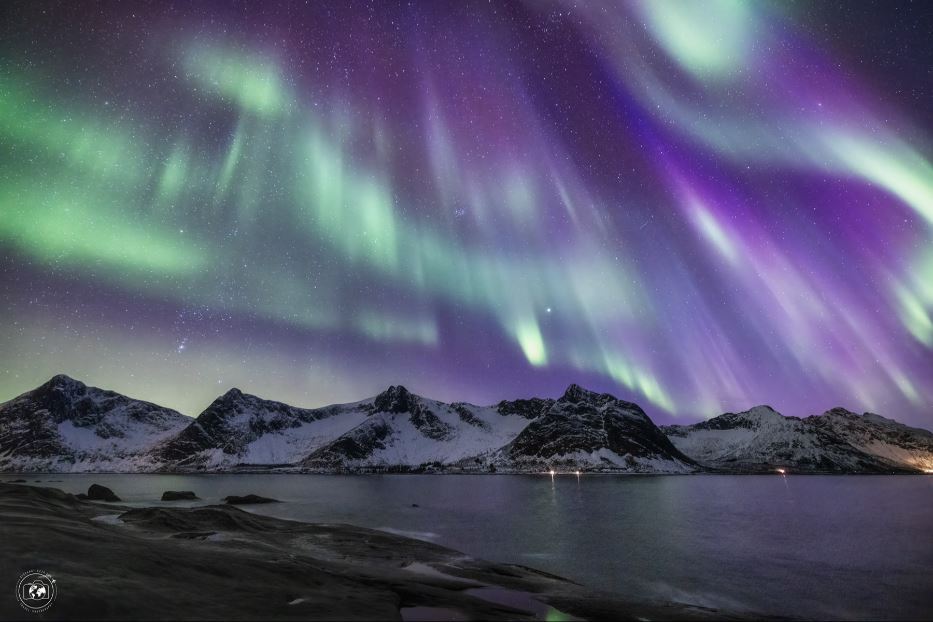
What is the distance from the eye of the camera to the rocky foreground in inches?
575

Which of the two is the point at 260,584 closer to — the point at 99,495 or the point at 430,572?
the point at 430,572

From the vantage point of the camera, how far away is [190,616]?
14.2 metres

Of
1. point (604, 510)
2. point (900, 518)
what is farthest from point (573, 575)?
point (900, 518)

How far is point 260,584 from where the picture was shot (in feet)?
63.7

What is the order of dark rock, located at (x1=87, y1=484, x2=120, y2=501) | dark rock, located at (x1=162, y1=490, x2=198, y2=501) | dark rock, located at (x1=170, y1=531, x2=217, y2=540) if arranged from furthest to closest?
dark rock, located at (x1=162, y1=490, x2=198, y2=501), dark rock, located at (x1=87, y1=484, x2=120, y2=501), dark rock, located at (x1=170, y1=531, x2=217, y2=540)

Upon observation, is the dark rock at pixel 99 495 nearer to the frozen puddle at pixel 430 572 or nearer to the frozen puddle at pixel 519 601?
the frozen puddle at pixel 430 572

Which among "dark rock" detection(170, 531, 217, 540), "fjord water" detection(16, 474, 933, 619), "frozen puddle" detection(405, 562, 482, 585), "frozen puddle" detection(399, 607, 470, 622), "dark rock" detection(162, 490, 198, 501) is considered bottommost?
"dark rock" detection(162, 490, 198, 501)

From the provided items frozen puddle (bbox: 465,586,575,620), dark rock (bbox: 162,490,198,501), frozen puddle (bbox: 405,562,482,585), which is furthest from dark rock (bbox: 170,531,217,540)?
dark rock (bbox: 162,490,198,501)

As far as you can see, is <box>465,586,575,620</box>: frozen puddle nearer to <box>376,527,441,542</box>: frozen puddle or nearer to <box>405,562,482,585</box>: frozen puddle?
<box>405,562,482,585</box>: frozen puddle

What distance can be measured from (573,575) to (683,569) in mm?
11450

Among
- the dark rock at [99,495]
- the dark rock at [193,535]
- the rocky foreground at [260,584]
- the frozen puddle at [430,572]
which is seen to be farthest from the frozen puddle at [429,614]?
the dark rock at [99,495]

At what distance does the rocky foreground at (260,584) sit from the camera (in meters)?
14.6

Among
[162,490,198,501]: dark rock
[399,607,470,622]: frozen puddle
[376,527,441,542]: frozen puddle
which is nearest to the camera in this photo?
[399,607,470,622]: frozen puddle

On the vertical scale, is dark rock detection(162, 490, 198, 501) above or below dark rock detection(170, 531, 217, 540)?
below
